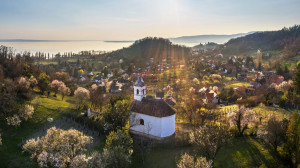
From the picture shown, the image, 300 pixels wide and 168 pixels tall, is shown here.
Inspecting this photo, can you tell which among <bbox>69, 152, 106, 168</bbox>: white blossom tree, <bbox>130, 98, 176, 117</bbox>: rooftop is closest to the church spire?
<bbox>130, 98, 176, 117</bbox>: rooftop

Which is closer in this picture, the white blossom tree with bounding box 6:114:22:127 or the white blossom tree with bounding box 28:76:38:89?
the white blossom tree with bounding box 6:114:22:127

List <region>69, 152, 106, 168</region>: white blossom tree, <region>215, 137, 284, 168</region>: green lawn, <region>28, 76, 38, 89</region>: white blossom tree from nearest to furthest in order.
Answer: <region>69, 152, 106, 168</region>: white blossom tree → <region>215, 137, 284, 168</region>: green lawn → <region>28, 76, 38, 89</region>: white blossom tree

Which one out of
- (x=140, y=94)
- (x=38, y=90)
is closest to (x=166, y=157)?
(x=140, y=94)

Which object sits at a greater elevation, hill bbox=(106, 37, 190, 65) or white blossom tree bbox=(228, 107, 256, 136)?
hill bbox=(106, 37, 190, 65)

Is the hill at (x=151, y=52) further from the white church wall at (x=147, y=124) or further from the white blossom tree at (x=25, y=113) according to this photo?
the white church wall at (x=147, y=124)

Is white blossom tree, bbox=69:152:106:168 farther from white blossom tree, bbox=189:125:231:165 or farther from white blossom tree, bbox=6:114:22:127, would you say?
white blossom tree, bbox=6:114:22:127

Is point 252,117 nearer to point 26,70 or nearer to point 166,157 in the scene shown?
point 166,157

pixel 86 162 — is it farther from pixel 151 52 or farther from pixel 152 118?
pixel 151 52
